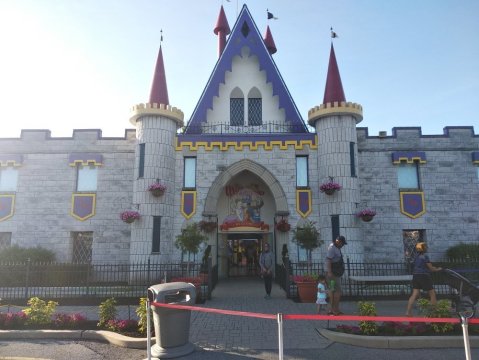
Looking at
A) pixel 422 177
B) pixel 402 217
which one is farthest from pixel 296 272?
pixel 422 177

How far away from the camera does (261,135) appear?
54.8ft

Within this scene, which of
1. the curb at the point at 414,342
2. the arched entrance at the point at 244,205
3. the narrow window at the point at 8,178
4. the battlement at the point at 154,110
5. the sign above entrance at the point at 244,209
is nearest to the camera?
the curb at the point at 414,342

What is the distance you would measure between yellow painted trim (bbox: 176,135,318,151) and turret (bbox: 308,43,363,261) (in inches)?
30.6

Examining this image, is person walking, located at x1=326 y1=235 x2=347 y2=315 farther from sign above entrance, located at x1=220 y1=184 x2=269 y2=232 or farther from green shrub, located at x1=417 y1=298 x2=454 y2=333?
sign above entrance, located at x1=220 y1=184 x2=269 y2=232

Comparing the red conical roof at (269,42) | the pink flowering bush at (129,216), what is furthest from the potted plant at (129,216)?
the red conical roof at (269,42)

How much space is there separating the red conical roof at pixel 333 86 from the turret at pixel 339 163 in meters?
0.04

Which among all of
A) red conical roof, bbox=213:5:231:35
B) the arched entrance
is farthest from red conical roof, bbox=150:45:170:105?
red conical roof, bbox=213:5:231:35

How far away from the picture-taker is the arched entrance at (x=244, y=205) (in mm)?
16438

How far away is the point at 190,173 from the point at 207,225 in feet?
8.61

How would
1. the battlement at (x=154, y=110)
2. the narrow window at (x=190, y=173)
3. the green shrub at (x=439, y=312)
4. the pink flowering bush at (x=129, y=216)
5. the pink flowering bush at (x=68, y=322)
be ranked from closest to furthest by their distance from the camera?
the green shrub at (x=439, y=312) < the pink flowering bush at (x=68, y=322) < the pink flowering bush at (x=129, y=216) < the battlement at (x=154, y=110) < the narrow window at (x=190, y=173)

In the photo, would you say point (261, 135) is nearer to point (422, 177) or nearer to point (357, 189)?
point (357, 189)

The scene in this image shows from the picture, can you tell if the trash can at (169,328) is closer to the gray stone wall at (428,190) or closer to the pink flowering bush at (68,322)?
the pink flowering bush at (68,322)

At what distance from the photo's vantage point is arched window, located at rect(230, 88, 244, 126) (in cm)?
1847

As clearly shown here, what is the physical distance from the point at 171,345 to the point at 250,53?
15812 millimetres
